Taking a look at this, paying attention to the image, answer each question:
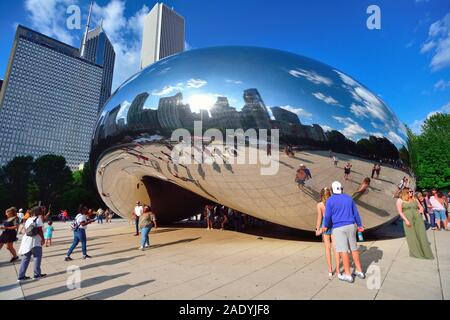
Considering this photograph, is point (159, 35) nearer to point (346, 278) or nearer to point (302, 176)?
point (302, 176)

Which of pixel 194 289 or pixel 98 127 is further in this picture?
pixel 98 127

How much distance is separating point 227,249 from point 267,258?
1580 millimetres

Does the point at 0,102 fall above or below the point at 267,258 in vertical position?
above

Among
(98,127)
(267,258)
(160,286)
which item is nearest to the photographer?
(160,286)

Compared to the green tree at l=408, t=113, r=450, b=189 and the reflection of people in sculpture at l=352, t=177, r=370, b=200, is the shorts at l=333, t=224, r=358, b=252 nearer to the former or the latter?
the reflection of people in sculpture at l=352, t=177, r=370, b=200

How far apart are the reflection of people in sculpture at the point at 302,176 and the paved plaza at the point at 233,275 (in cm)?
159

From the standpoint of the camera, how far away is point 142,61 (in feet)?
593

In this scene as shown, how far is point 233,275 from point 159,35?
19491cm

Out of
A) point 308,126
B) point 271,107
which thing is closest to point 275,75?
point 271,107

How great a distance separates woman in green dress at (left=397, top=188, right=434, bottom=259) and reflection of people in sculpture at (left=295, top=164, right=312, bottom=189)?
2.02 metres

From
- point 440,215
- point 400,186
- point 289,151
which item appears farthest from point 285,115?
point 440,215

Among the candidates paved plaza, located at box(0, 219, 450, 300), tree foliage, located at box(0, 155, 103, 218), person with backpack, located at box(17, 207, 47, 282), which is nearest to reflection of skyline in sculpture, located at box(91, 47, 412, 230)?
paved plaza, located at box(0, 219, 450, 300)

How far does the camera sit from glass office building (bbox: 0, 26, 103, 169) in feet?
390
